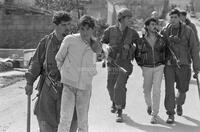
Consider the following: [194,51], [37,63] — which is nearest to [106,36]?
[194,51]

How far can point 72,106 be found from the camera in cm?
529

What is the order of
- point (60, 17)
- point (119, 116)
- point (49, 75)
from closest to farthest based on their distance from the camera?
point (60, 17)
point (49, 75)
point (119, 116)

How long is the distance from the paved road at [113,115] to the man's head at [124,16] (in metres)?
1.56

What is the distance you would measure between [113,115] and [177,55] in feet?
5.02

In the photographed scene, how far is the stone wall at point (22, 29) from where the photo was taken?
2262cm

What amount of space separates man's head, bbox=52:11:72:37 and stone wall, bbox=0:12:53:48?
17.3m

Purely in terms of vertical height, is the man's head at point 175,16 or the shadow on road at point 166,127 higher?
the man's head at point 175,16

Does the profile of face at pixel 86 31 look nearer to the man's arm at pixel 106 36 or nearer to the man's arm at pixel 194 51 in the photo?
the man's arm at pixel 106 36

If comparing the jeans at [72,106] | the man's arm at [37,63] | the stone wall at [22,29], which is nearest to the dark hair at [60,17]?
the man's arm at [37,63]

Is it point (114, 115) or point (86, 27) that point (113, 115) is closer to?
point (114, 115)

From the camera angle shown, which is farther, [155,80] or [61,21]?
[155,80]

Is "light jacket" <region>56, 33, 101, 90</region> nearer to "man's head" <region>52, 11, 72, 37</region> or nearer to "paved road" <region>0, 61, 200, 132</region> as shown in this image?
"man's head" <region>52, 11, 72, 37</region>

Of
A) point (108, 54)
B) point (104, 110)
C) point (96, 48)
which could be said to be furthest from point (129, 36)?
point (96, 48)

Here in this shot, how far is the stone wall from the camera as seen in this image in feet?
74.2
